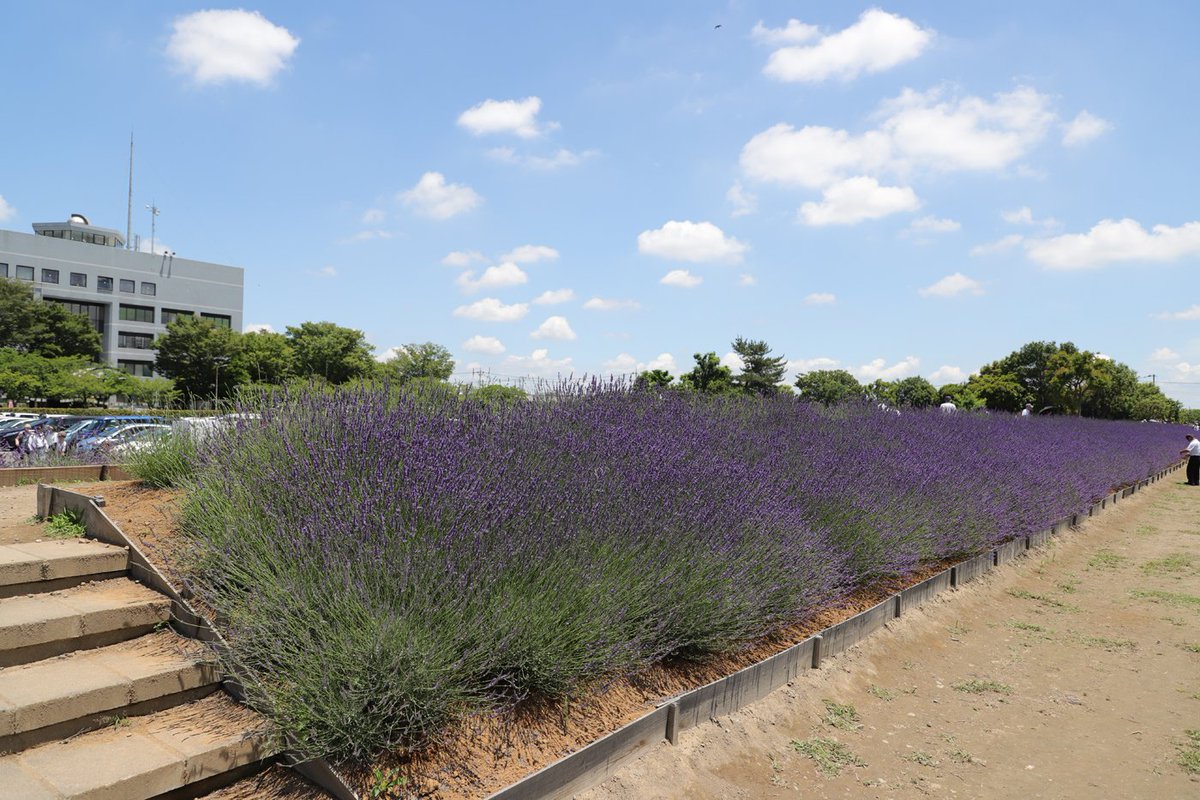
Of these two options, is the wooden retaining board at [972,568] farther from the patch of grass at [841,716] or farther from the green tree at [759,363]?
the green tree at [759,363]

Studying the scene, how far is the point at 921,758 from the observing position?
12.2 ft

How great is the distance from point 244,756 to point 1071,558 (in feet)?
31.9

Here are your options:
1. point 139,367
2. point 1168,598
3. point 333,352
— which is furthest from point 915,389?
point 139,367

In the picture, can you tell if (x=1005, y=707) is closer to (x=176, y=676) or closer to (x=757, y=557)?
(x=757, y=557)

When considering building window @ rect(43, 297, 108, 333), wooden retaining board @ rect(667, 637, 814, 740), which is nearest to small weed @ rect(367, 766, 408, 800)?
wooden retaining board @ rect(667, 637, 814, 740)

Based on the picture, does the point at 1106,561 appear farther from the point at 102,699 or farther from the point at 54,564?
the point at 54,564

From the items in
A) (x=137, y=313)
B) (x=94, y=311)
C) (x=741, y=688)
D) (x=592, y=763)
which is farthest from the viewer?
(x=137, y=313)

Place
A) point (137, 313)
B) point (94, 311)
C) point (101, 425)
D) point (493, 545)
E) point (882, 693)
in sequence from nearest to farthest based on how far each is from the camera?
1. point (493, 545)
2. point (882, 693)
3. point (101, 425)
4. point (94, 311)
5. point (137, 313)

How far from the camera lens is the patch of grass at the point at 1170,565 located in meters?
8.38

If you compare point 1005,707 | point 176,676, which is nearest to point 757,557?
point 1005,707

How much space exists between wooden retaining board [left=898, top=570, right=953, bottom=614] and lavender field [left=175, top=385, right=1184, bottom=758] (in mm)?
254

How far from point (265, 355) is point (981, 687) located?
4372cm

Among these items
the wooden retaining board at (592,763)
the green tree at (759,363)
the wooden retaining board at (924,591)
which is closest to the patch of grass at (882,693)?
the wooden retaining board at (924,591)

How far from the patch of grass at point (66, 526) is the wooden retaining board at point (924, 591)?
221 inches
